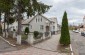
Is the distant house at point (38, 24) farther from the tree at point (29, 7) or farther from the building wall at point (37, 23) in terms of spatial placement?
the tree at point (29, 7)

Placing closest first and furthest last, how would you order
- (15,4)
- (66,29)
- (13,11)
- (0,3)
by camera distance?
(66,29), (0,3), (15,4), (13,11)

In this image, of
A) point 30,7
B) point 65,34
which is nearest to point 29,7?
point 30,7

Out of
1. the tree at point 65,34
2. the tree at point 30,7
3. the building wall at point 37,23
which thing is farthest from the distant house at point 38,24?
the tree at point 65,34

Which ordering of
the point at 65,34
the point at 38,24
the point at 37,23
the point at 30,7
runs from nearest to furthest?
the point at 65,34
the point at 30,7
the point at 37,23
the point at 38,24

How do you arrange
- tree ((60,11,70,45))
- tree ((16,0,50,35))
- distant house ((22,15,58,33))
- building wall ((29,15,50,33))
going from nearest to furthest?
1. tree ((60,11,70,45))
2. tree ((16,0,50,35))
3. distant house ((22,15,58,33))
4. building wall ((29,15,50,33))

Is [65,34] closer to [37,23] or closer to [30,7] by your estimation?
[30,7]

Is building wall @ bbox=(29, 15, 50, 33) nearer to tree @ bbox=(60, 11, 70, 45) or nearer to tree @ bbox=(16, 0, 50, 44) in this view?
tree @ bbox=(16, 0, 50, 44)

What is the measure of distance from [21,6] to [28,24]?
27.8 meters

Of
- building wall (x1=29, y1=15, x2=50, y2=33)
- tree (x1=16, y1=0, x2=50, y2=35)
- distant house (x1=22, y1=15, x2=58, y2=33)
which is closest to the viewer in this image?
tree (x1=16, y1=0, x2=50, y2=35)

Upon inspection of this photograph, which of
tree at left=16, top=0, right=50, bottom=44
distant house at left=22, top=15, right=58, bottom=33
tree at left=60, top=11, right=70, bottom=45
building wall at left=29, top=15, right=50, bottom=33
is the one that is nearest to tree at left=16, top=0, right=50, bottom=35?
tree at left=16, top=0, right=50, bottom=44

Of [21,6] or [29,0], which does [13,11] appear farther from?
[29,0]

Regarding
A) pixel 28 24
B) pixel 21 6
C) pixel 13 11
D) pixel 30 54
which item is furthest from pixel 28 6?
pixel 28 24

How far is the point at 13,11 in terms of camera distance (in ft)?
110

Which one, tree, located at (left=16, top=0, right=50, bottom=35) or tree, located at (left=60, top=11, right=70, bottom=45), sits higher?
tree, located at (left=16, top=0, right=50, bottom=35)
